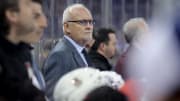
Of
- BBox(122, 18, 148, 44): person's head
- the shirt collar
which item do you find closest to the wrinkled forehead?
the shirt collar

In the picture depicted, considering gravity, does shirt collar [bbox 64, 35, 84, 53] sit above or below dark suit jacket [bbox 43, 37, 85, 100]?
above

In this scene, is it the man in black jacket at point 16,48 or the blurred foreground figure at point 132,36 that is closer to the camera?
the man in black jacket at point 16,48

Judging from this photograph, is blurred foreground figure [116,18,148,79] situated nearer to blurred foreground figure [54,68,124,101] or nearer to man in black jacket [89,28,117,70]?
man in black jacket [89,28,117,70]

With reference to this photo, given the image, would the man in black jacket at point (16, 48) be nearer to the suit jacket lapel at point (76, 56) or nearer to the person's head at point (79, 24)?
the suit jacket lapel at point (76, 56)

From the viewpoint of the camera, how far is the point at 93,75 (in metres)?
2.43

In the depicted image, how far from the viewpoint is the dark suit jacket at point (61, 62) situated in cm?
459

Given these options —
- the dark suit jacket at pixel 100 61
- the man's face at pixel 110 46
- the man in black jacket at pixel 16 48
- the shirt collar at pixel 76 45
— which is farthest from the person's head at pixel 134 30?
the man in black jacket at pixel 16 48

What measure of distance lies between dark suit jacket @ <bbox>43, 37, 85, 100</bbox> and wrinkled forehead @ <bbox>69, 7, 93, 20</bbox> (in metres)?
0.35

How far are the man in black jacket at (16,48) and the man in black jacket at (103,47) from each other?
362cm

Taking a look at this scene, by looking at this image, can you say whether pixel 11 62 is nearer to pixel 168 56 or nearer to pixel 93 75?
pixel 93 75

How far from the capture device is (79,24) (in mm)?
5207

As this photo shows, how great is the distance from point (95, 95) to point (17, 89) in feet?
1.38

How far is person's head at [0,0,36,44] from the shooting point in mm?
2498

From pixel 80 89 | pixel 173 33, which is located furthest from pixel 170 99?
pixel 80 89
